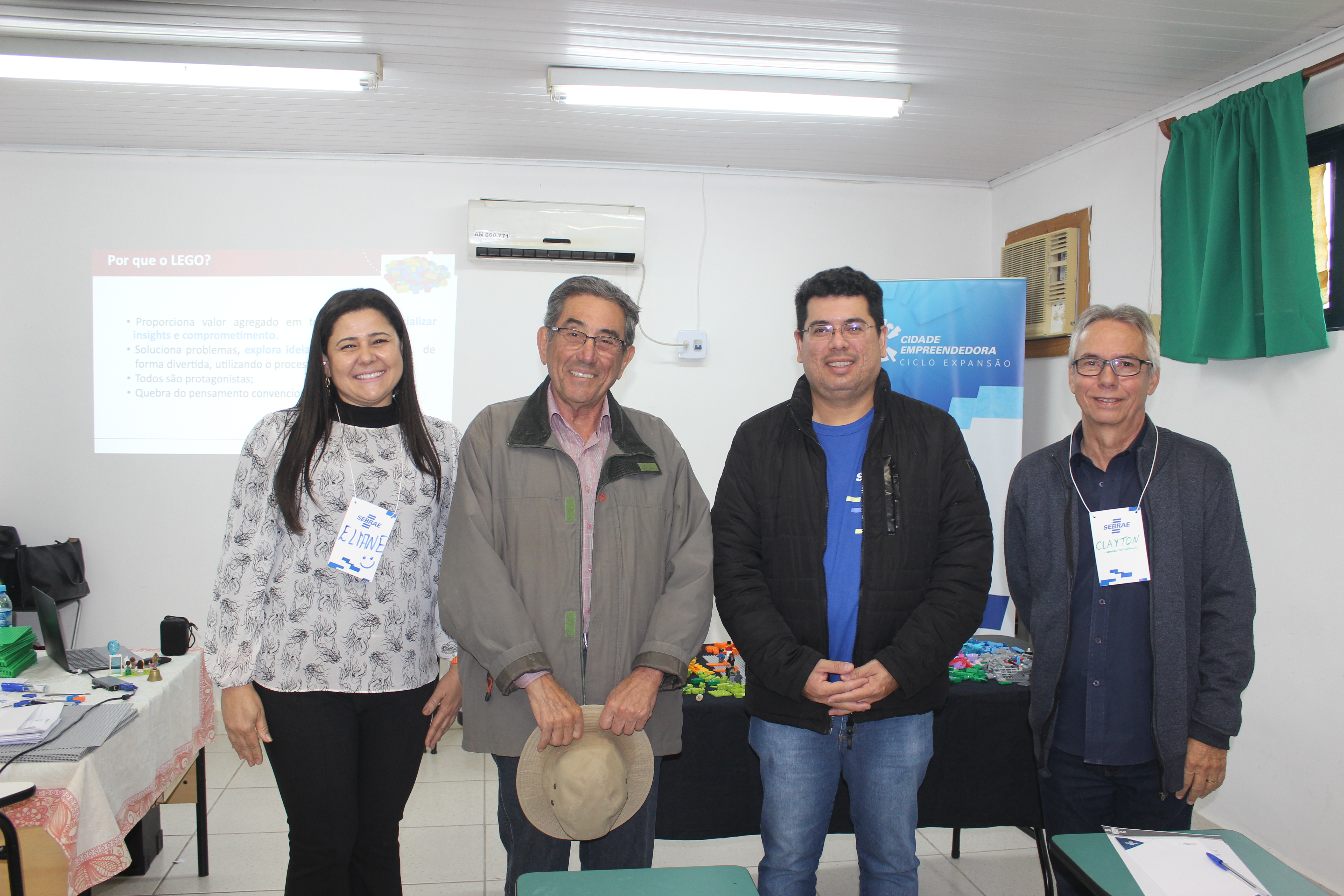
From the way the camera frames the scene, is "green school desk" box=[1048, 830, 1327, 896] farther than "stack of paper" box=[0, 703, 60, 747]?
No

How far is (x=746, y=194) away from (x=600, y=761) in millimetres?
3518

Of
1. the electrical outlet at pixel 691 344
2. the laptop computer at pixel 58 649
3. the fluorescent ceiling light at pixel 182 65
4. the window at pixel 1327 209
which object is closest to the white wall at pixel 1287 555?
the window at pixel 1327 209

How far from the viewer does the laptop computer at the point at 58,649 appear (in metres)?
2.28

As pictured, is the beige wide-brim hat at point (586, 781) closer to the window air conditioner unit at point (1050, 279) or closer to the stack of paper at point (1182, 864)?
the stack of paper at point (1182, 864)

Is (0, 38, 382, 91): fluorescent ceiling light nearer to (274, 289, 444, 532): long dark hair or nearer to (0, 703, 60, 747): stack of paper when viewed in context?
(274, 289, 444, 532): long dark hair

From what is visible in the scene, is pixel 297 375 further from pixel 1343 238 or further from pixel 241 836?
pixel 1343 238

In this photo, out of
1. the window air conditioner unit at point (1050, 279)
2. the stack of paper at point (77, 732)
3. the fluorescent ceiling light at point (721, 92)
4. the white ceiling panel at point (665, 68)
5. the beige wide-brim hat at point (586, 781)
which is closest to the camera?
the beige wide-brim hat at point (586, 781)

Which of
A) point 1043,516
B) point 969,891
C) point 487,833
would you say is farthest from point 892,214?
point 487,833

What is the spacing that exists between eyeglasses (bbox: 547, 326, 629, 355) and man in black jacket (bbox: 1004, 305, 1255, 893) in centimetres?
102

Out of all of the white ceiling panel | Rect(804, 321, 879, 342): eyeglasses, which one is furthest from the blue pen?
the white ceiling panel

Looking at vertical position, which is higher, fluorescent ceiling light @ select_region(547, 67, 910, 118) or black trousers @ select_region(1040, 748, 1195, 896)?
fluorescent ceiling light @ select_region(547, 67, 910, 118)

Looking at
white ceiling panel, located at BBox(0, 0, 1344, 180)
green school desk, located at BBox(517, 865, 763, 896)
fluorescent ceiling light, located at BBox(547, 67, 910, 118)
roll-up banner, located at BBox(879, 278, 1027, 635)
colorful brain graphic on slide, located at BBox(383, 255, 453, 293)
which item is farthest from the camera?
colorful brain graphic on slide, located at BBox(383, 255, 453, 293)

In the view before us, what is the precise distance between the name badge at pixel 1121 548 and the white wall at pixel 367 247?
271 centimetres

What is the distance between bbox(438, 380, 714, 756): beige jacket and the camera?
155cm
